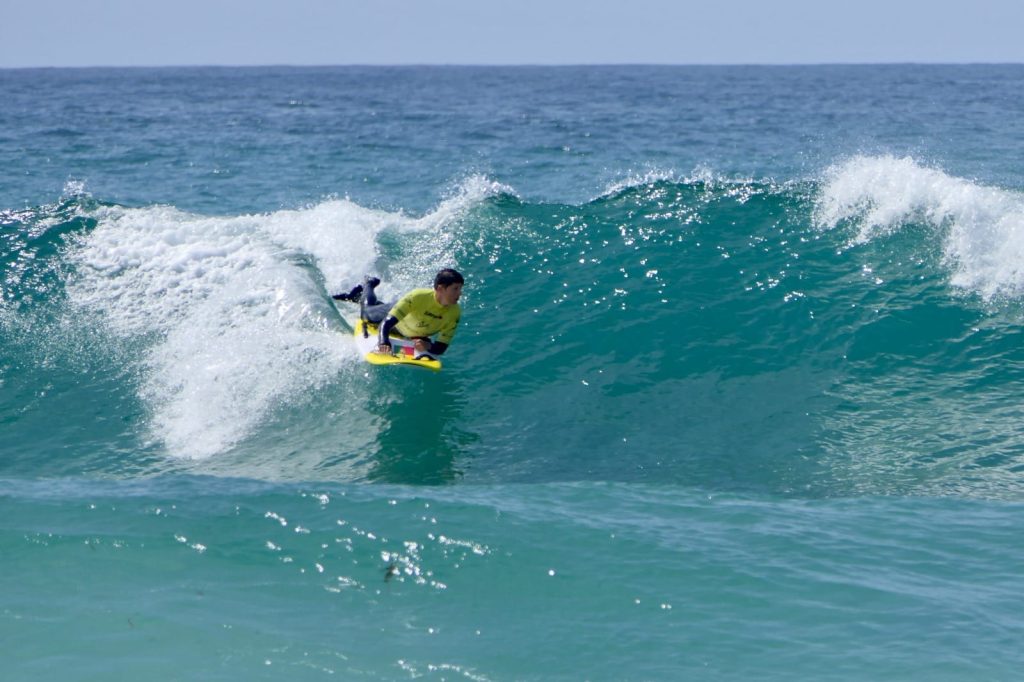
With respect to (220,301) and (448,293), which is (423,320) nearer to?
(448,293)

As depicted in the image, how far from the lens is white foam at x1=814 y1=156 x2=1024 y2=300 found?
1429 centimetres

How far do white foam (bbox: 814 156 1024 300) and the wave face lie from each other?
4 centimetres

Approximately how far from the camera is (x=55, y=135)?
32.7 m

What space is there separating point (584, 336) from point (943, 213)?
223 inches

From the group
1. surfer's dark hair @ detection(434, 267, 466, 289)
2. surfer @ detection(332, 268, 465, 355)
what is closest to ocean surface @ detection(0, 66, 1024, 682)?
surfer @ detection(332, 268, 465, 355)

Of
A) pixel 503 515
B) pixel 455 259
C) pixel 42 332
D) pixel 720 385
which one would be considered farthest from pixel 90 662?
pixel 455 259

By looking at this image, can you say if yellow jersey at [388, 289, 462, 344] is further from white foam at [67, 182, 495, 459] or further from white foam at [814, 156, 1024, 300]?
white foam at [814, 156, 1024, 300]

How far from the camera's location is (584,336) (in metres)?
13.3

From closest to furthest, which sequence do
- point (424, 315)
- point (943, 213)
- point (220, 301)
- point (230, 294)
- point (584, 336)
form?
point (424, 315), point (584, 336), point (220, 301), point (230, 294), point (943, 213)

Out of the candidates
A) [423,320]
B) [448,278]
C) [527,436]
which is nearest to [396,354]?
[423,320]

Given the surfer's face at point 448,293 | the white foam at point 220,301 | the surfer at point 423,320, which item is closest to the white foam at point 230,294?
the white foam at point 220,301

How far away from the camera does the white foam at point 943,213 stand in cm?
1429

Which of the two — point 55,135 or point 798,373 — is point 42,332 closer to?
point 798,373

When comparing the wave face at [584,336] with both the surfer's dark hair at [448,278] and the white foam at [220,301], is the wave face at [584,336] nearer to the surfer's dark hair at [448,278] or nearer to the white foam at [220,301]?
the white foam at [220,301]
